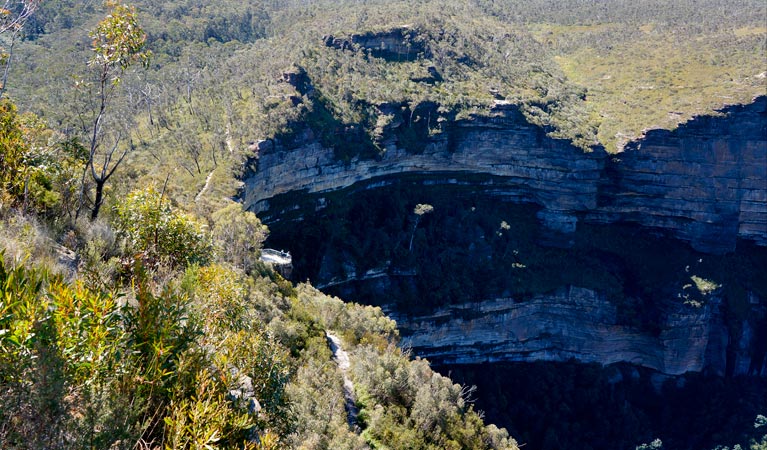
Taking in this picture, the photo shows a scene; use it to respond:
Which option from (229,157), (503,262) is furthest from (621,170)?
(229,157)

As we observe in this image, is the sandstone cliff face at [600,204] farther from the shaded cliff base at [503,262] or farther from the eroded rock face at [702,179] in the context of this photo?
the shaded cliff base at [503,262]

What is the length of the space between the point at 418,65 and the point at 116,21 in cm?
4770

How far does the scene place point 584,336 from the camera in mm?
50438

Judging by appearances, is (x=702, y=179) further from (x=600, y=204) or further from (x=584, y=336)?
(x=584, y=336)

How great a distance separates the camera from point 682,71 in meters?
54.2

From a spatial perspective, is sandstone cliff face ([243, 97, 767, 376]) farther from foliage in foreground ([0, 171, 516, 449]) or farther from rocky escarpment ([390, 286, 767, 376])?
foliage in foreground ([0, 171, 516, 449])

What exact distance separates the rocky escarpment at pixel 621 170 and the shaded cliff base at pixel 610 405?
48.6 feet

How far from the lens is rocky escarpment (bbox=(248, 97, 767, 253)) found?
1880 inches

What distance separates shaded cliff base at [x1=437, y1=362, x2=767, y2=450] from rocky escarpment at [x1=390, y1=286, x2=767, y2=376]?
1223 millimetres

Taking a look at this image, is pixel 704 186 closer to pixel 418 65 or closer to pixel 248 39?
pixel 418 65

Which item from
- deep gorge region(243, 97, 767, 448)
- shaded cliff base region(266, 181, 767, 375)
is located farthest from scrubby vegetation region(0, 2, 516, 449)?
deep gorge region(243, 97, 767, 448)

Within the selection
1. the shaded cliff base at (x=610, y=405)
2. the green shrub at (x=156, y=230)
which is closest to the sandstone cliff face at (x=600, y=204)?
the shaded cliff base at (x=610, y=405)

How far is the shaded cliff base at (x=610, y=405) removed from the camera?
146 ft

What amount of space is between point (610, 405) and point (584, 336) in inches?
271
